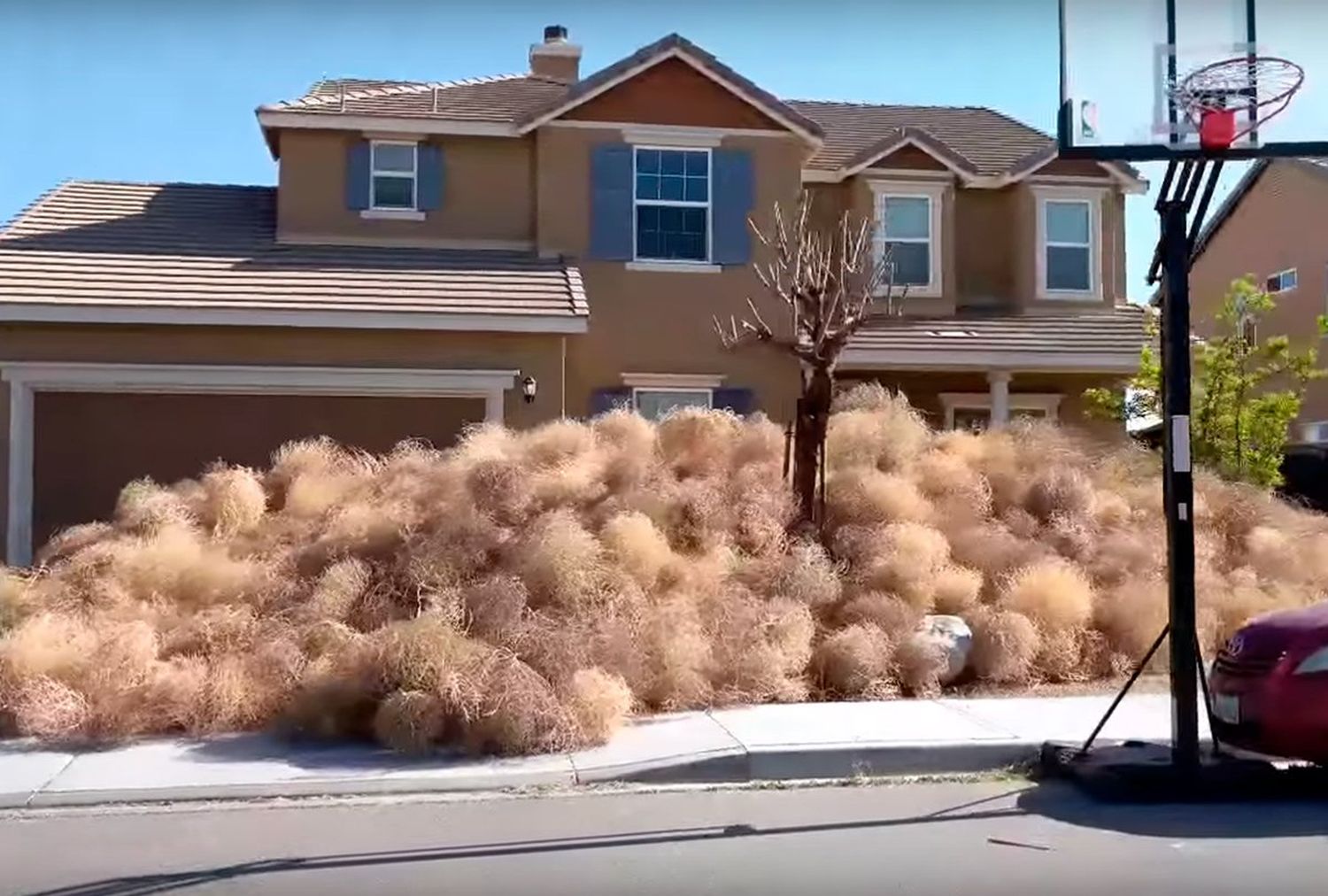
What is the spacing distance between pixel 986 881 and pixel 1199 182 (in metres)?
4.41

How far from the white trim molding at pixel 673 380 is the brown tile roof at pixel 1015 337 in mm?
1841

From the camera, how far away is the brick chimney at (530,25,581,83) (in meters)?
21.9

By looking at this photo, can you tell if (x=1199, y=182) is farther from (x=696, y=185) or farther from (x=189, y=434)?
(x=189, y=434)

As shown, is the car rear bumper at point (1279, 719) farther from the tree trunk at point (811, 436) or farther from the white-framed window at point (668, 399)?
the white-framed window at point (668, 399)

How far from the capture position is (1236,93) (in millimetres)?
8391

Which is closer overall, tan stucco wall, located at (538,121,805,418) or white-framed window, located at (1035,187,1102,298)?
tan stucco wall, located at (538,121,805,418)

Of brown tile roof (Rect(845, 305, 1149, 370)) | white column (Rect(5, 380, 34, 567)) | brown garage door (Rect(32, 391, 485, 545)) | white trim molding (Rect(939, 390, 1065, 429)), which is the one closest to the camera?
white column (Rect(5, 380, 34, 567))

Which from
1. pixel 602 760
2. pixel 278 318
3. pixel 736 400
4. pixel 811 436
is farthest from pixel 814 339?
pixel 278 318

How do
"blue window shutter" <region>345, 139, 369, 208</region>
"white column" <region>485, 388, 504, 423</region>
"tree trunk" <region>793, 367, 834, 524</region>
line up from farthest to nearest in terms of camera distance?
1. "blue window shutter" <region>345, 139, 369, 208</region>
2. "white column" <region>485, 388, 504, 423</region>
3. "tree trunk" <region>793, 367, 834, 524</region>

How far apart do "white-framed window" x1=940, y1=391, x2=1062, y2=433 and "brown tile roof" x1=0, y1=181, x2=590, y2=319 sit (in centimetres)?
579

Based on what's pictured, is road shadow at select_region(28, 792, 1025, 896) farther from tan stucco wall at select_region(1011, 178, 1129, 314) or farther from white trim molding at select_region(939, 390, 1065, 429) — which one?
tan stucco wall at select_region(1011, 178, 1129, 314)

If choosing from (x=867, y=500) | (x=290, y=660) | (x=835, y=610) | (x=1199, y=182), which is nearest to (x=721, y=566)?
(x=835, y=610)

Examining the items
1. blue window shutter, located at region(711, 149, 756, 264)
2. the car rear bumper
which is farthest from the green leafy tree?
the car rear bumper

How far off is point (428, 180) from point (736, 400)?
16.2 ft
